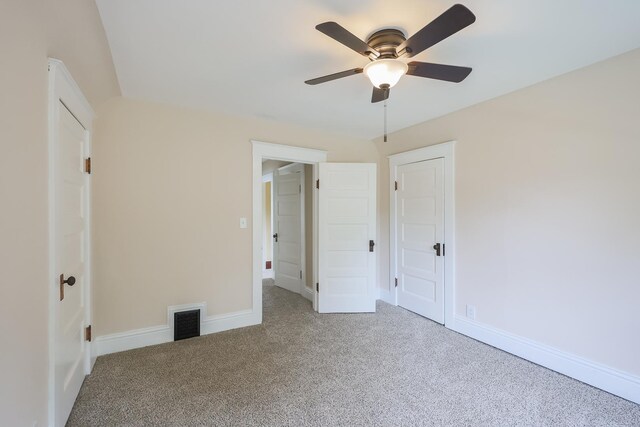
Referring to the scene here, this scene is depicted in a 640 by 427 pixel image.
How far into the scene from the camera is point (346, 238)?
3.79 metres

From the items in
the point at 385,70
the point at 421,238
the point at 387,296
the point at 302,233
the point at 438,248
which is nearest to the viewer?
the point at 385,70

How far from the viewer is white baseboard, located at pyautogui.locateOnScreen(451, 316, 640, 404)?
203cm

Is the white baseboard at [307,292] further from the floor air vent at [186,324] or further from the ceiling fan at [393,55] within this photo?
the ceiling fan at [393,55]

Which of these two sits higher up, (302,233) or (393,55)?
(393,55)

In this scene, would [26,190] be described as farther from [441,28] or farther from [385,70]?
[441,28]

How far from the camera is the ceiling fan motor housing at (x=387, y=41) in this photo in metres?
1.67

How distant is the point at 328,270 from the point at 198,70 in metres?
2.68

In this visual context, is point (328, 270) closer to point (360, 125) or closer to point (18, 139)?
point (360, 125)

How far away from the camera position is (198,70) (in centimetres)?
224

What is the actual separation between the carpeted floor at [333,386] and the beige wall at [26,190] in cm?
76

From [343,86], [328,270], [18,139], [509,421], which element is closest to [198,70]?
[343,86]

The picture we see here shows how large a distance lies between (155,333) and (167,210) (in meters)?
1.24

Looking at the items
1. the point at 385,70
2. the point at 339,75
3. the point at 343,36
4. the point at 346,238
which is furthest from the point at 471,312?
the point at 343,36

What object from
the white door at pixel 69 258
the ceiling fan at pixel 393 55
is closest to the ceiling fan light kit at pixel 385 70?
the ceiling fan at pixel 393 55
